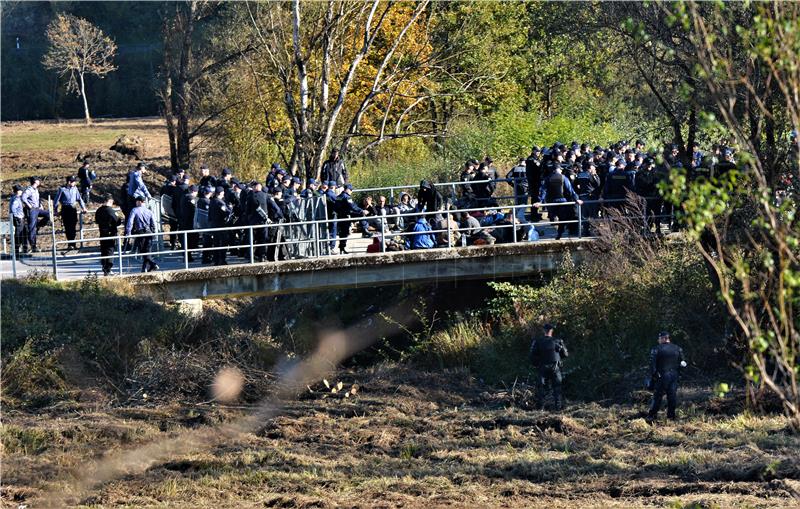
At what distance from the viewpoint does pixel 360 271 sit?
24.9 meters

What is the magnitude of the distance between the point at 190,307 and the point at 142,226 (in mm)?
2417

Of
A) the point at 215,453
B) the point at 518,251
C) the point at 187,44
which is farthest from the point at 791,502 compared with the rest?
the point at 187,44

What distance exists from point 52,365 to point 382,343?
8096mm

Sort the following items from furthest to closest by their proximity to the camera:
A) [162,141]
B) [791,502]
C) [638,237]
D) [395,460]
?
[162,141]
[638,237]
[395,460]
[791,502]

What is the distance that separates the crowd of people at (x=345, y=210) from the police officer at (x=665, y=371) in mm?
5147

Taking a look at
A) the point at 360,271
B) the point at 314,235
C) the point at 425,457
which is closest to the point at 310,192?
A: the point at 314,235

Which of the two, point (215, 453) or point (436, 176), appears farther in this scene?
point (436, 176)

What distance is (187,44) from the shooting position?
149 feet

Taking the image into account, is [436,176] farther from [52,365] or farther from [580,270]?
[52,365]

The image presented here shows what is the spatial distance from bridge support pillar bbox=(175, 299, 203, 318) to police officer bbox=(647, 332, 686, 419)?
9.91 m

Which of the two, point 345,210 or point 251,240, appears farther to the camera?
point 345,210

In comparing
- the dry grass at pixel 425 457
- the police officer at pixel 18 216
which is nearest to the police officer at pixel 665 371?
the dry grass at pixel 425 457

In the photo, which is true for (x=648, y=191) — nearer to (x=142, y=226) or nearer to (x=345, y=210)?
(x=345, y=210)

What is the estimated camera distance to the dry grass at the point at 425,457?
16953 mm
